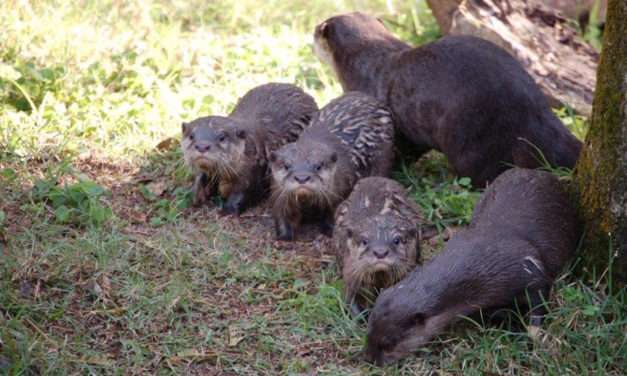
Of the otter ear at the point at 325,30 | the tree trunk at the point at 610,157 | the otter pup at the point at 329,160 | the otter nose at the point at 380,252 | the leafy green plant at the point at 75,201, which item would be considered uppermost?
the tree trunk at the point at 610,157

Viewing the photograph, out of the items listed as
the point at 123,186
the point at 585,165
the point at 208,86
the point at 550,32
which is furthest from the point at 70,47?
the point at 585,165

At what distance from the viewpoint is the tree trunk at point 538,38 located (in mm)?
5535

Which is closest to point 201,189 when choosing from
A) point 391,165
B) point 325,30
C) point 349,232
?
point 391,165

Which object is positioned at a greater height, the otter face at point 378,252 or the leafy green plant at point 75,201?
the otter face at point 378,252

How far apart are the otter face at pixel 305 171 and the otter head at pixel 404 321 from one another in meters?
1.06

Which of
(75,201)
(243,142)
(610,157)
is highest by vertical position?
(610,157)

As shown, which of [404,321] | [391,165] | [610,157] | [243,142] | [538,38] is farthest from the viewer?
[538,38]

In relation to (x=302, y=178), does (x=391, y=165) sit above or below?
below

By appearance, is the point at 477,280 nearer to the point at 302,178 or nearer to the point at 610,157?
the point at 610,157

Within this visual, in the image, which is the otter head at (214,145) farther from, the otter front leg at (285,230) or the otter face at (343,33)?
the otter face at (343,33)

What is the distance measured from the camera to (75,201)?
440 cm

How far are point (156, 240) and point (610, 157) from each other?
6.32 ft

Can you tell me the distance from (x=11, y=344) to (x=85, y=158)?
6.23 feet

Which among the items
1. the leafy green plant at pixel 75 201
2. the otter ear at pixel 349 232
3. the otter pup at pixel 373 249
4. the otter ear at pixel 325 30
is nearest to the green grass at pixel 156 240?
the leafy green plant at pixel 75 201
